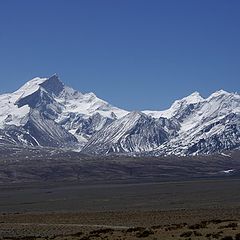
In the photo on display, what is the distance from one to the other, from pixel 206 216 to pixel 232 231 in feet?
106

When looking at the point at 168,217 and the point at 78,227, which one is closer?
the point at 78,227

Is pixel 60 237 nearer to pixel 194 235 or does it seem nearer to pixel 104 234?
pixel 104 234

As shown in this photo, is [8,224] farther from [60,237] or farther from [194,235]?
[194,235]

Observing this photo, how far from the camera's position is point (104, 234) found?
6038 centimetres

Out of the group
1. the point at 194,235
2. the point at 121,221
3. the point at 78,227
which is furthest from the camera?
the point at 121,221

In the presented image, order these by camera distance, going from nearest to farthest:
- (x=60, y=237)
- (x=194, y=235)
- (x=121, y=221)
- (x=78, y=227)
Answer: (x=194, y=235) < (x=60, y=237) < (x=78, y=227) < (x=121, y=221)

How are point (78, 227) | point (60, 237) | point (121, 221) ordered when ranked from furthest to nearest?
point (121, 221) < point (78, 227) < point (60, 237)

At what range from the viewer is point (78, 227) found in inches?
2921

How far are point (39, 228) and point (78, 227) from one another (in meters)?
4.76

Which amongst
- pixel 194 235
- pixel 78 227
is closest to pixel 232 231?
pixel 194 235

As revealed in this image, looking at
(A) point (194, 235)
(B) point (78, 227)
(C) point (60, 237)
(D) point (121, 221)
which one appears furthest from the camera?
(D) point (121, 221)

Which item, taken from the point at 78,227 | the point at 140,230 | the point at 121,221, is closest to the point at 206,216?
the point at 121,221

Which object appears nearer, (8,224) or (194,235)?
(194,235)

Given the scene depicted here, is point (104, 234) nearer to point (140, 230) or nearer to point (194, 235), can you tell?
point (140, 230)
